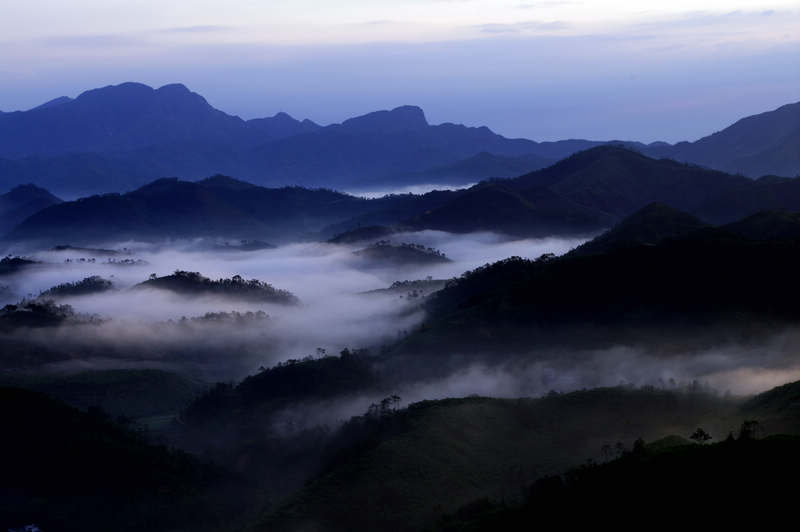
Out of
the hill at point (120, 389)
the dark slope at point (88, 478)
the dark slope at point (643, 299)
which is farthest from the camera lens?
the hill at point (120, 389)

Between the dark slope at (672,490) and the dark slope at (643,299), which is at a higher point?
the dark slope at (643,299)

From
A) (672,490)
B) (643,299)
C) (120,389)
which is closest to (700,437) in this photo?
(672,490)

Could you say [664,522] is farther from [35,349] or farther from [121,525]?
[35,349]

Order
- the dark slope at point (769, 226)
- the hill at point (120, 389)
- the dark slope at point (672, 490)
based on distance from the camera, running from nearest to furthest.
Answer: the dark slope at point (672, 490) → the hill at point (120, 389) → the dark slope at point (769, 226)

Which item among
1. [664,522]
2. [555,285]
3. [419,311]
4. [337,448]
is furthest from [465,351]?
[664,522]

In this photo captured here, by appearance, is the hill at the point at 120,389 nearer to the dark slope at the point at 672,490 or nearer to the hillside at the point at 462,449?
the hillside at the point at 462,449

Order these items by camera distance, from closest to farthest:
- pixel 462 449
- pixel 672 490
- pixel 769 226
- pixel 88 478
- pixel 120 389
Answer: pixel 672 490
pixel 462 449
pixel 88 478
pixel 120 389
pixel 769 226

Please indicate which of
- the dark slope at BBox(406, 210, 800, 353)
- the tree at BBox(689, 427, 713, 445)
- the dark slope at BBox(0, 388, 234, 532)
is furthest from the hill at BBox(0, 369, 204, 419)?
the tree at BBox(689, 427, 713, 445)

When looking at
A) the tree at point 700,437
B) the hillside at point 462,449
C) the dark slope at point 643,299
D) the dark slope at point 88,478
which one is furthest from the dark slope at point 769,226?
the dark slope at point 88,478

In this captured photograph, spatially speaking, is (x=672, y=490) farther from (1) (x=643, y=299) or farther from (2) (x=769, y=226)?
(2) (x=769, y=226)

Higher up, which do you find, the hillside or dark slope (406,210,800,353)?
dark slope (406,210,800,353)

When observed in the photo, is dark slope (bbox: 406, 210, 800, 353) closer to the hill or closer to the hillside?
the hillside
